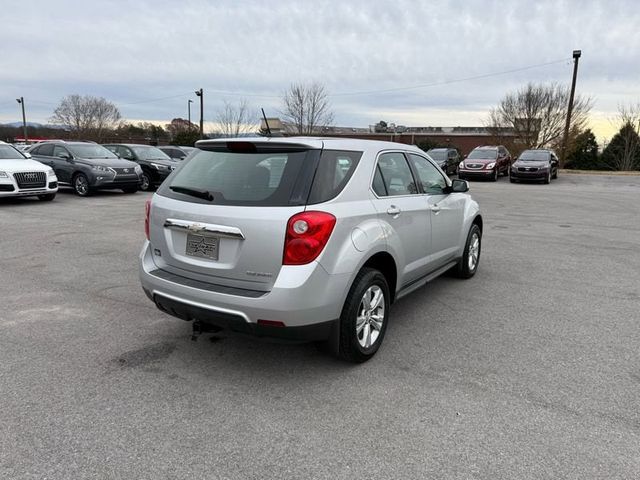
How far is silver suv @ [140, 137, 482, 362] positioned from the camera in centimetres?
307

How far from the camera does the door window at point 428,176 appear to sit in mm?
4699

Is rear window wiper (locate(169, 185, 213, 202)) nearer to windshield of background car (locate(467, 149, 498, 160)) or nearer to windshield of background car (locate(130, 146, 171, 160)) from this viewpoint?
windshield of background car (locate(130, 146, 171, 160))

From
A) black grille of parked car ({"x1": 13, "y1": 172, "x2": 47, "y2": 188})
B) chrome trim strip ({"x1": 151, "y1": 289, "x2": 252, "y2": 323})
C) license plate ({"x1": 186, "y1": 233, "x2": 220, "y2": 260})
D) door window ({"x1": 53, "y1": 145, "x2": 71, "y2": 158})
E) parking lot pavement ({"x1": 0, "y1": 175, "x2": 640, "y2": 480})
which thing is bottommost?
parking lot pavement ({"x1": 0, "y1": 175, "x2": 640, "y2": 480})

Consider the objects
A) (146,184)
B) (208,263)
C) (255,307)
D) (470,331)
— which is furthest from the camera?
(146,184)

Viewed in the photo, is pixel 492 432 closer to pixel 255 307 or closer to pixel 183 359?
pixel 255 307

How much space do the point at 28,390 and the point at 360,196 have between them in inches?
104

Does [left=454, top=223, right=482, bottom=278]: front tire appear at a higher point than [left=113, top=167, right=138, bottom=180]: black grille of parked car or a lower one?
lower

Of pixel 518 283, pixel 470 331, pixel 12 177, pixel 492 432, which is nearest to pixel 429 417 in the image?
pixel 492 432

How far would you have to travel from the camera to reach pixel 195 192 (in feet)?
11.5

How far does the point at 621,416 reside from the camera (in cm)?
296

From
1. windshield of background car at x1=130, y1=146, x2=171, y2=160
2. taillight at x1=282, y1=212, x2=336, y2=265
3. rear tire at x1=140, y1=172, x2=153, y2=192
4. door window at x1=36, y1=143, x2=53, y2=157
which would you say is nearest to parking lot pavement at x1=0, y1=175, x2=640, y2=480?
taillight at x1=282, y1=212, x2=336, y2=265

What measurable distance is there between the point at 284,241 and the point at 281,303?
39 centimetres

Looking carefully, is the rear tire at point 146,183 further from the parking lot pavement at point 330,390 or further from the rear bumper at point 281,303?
the rear bumper at point 281,303

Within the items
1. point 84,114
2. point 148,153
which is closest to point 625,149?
point 148,153
